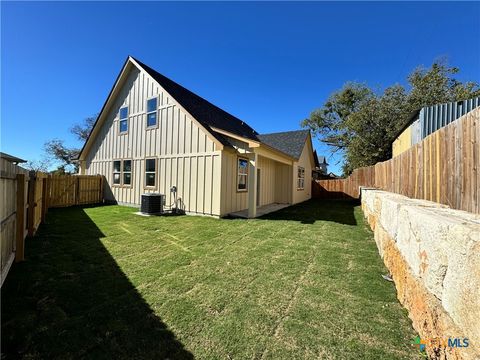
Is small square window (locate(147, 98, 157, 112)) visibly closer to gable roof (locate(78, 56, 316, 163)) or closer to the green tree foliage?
gable roof (locate(78, 56, 316, 163))

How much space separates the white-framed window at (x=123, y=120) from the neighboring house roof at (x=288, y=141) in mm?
9654

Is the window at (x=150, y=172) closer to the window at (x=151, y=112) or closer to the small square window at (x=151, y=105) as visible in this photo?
the window at (x=151, y=112)

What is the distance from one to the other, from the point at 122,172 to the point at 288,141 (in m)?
11.5

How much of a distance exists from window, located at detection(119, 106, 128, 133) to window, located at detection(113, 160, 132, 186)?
184 centimetres

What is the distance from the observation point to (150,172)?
34.7 ft

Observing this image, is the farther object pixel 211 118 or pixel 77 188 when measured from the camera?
pixel 77 188

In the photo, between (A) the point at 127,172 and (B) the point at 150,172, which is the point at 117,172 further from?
(B) the point at 150,172

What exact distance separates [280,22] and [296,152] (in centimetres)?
746

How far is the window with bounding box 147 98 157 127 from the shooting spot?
1050 centimetres

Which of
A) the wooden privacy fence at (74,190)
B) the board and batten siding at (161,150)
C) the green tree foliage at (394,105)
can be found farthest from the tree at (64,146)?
the green tree foliage at (394,105)

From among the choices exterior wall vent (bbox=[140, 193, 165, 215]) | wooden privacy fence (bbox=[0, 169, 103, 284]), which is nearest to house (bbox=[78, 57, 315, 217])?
exterior wall vent (bbox=[140, 193, 165, 215])

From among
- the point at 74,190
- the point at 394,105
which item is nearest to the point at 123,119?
the point at 74,190

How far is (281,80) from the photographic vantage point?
16.0 meters

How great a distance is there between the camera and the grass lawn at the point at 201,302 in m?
1.97
